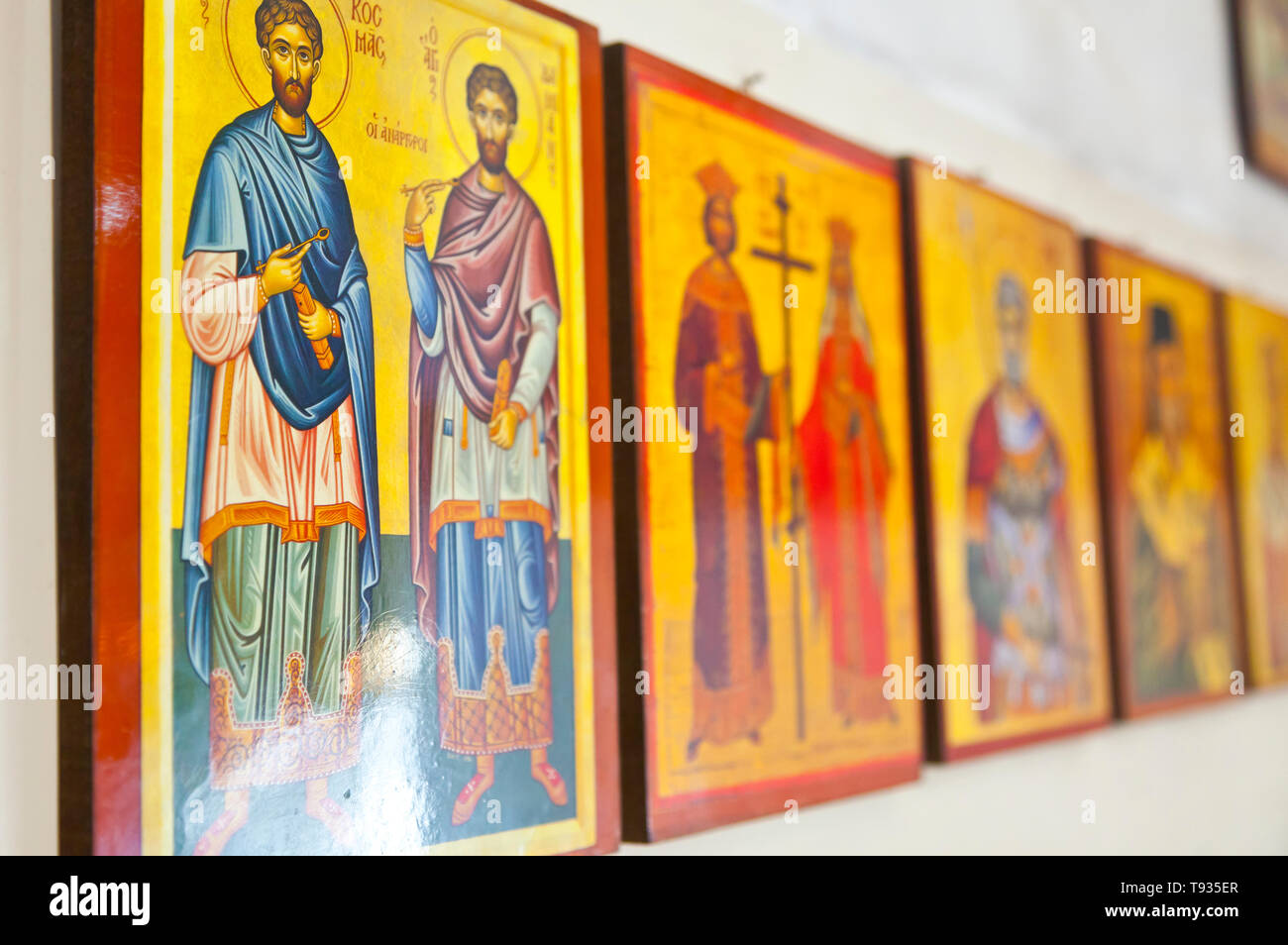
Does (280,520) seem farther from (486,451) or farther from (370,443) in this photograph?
(486,451)

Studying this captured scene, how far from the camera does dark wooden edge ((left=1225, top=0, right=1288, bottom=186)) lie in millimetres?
5312

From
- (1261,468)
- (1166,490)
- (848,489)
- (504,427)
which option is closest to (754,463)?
(848,489)

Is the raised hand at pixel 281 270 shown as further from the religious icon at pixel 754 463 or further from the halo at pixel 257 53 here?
the religious icon at pixel 754 463

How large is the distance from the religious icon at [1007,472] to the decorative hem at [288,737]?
5.57 ft

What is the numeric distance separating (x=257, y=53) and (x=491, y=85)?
454 mm

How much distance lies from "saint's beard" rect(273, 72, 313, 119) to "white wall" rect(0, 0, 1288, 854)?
1.01ft

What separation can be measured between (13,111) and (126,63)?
152mm

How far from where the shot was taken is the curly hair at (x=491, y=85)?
6.94 feet

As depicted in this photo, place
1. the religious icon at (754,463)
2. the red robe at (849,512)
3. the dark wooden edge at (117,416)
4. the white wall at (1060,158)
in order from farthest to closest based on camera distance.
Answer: the white wall at (1060,158)
the red robe at (849,512)
the religious icon at (754,463)
the dark wooden edge at (117,416)

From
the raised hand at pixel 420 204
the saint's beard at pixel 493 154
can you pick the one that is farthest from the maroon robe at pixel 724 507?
the raised hand at pixel 420 204

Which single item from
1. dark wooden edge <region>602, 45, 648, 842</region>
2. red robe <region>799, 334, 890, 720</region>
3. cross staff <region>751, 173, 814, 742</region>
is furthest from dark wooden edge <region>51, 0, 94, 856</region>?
red robe <region>799, 334, 890, 720</region>

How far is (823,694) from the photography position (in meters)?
2.70
